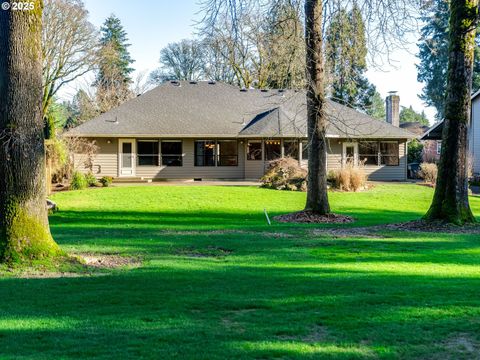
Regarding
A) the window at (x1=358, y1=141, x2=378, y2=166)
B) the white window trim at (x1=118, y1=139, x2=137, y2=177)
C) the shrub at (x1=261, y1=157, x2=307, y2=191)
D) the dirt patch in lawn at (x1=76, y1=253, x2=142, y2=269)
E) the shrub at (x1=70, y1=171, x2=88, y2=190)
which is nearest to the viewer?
the dirt patch in lawn at (x1=76, y1=253, x2=142, y2=269)

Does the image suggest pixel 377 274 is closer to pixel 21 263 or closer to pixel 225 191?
pixel 21 263

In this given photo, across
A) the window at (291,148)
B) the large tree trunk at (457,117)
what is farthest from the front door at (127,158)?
the large tree trunk at (457,117)

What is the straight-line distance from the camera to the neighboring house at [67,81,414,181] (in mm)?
30938

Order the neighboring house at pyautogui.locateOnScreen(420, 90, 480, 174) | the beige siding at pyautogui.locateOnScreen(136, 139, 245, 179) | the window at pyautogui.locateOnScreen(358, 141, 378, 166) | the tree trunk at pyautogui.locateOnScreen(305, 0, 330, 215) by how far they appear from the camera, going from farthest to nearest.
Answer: the neighboring house at pyautogui.locateOnScreen(420, 90, 480, 174) → the window at pyautogui.locateOnScreen(358, 141, 378, 166) → the beige siding at pyautogui.locateOnScreen(136, 139, 245, 179) → the tree trunk at pyautogui.locateOnScreen(305, 0, 330, 215)

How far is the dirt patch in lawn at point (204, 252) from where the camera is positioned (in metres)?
9.05

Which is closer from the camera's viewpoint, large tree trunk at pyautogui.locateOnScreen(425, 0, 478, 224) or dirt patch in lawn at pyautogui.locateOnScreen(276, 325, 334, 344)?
dirt patch in lawn at pyautogui.locateOnScreen(276, 325, 334, 344)

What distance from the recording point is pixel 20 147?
25.2 feet

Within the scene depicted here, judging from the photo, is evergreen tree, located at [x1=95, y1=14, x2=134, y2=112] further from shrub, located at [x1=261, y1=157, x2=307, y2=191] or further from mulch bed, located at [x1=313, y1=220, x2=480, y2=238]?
mulch bed, located at [x1=313, y1=220, x2=480, y2=238]

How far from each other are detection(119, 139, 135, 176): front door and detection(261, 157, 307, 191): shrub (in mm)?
9326

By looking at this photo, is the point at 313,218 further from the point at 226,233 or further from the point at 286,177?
the point at 286,177

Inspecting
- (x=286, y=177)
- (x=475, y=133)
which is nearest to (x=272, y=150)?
(x=286, y=177)

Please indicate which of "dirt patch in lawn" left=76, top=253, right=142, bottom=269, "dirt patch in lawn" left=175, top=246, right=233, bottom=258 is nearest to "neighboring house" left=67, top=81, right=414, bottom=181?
"dirt patch in lawn" left=175, top=246, right=233, bottom=258

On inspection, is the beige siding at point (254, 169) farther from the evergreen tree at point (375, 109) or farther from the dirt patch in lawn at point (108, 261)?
the dirt patch in lawn at point (108, 261)

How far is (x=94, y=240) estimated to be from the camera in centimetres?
1088
